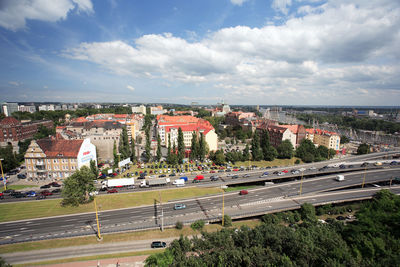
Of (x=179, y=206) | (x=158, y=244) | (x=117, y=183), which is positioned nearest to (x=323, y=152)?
Result: (x=179, y=206)

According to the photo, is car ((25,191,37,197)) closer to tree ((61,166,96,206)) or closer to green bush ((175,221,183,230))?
tree ((61,166,96,206))

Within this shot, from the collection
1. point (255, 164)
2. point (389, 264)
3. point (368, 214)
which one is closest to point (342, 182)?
point (368, 214)

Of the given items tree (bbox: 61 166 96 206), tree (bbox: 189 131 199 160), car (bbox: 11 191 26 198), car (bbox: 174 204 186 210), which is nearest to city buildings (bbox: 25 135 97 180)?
car (bbox: 11 191 26 198)

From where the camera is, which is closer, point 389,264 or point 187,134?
point 389,264

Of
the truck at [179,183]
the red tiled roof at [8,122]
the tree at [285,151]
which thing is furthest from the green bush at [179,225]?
the red tiled roof at [8,122]

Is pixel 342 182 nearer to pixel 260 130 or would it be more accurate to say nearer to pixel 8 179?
pixel 260 130

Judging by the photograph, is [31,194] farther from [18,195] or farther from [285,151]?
[285,151]

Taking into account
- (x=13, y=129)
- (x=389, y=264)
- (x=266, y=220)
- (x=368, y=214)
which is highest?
(x=13, y=129)
